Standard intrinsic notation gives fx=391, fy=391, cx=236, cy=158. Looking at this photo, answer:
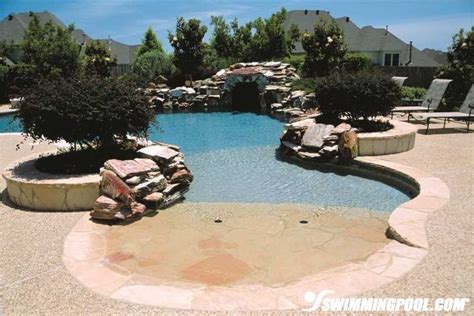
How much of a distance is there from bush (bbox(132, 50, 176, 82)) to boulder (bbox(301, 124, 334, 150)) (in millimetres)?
17052

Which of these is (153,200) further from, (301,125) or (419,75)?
(419,75)

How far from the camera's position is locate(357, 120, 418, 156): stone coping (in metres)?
9.32

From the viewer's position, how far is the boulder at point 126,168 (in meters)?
6.50

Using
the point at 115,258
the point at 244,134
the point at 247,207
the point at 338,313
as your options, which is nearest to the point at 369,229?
the point at 247,207

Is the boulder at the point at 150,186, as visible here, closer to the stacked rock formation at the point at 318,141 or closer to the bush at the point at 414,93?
the stacked rock formation at the point at 318,141

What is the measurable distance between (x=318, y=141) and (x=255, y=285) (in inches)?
234

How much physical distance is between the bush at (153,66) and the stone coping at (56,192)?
1913cm

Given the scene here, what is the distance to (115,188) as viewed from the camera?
621cm

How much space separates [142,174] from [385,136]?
587 cm

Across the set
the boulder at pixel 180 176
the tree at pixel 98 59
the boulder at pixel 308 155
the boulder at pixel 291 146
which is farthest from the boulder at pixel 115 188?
the tree at pixel 98 59

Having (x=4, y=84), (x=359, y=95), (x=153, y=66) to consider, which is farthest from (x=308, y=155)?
(x=4, y=84)

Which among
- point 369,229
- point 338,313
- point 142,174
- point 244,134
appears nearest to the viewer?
point 338,313

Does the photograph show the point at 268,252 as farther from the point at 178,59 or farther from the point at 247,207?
the point at 178,59

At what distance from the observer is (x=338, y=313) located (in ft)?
11.3
